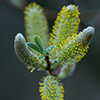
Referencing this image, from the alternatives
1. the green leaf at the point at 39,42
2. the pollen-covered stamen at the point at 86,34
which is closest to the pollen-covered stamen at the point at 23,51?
the green leaf at the point at 39,42

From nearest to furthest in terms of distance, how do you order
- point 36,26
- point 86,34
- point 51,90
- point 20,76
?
point 86,34 < point 51,90 < point 36,26 < point 20,76

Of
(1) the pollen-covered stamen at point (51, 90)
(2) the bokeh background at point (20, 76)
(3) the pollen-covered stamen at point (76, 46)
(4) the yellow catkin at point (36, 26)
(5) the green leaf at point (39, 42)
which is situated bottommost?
(1) the pollen-covered stamen at point (51, 90)

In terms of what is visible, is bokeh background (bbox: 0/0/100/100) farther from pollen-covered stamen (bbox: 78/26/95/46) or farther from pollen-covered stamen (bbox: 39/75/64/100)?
pollen-covered stamen (bbox: 78/26/95/46)

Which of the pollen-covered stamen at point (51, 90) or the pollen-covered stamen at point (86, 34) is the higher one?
the pollen-covered stamen at point (86, 34)

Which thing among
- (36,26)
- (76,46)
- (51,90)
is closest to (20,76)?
(36,26)

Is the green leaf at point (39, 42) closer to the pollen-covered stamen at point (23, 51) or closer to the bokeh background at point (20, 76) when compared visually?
the pollen-covered stamen at point (23, 51)

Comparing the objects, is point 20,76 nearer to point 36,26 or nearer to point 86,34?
point 36,26

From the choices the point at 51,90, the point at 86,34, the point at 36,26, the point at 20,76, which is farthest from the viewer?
the point at 20,76

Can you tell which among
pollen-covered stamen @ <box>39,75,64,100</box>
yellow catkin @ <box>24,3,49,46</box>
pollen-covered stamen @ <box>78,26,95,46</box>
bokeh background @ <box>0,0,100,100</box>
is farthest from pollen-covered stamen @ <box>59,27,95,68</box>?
bokeh background @ <box>0,0,100,100</box>
